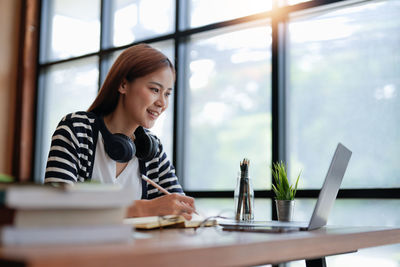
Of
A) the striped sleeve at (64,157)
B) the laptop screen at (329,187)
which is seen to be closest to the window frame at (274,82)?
the laptop screen at (329,187)

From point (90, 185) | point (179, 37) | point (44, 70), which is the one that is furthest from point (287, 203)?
point (44, 70)

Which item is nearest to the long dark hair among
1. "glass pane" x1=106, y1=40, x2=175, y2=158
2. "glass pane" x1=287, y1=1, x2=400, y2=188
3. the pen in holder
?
the pen in holder

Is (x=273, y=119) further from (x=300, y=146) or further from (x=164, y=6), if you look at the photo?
(x=164, y=6)

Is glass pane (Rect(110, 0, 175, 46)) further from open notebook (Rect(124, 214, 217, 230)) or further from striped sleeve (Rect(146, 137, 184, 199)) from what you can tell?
open notebook (Rect(124, 214, 217, 230))

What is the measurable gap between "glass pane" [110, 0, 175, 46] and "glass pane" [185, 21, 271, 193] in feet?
1.09

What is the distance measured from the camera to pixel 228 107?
334 cm

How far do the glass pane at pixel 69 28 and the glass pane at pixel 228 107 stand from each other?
111 centimetres

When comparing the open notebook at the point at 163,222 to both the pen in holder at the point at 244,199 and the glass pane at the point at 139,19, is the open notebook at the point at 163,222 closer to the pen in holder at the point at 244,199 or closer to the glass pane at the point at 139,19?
the pen in holder at the point at 244,199

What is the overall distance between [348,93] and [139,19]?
1866mm

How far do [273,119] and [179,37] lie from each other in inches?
40.8

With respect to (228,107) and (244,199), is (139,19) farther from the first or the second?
(244,199)

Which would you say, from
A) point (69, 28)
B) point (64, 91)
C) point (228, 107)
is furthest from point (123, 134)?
point (69, 28)

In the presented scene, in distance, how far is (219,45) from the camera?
3428 mm

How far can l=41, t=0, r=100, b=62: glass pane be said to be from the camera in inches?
167
